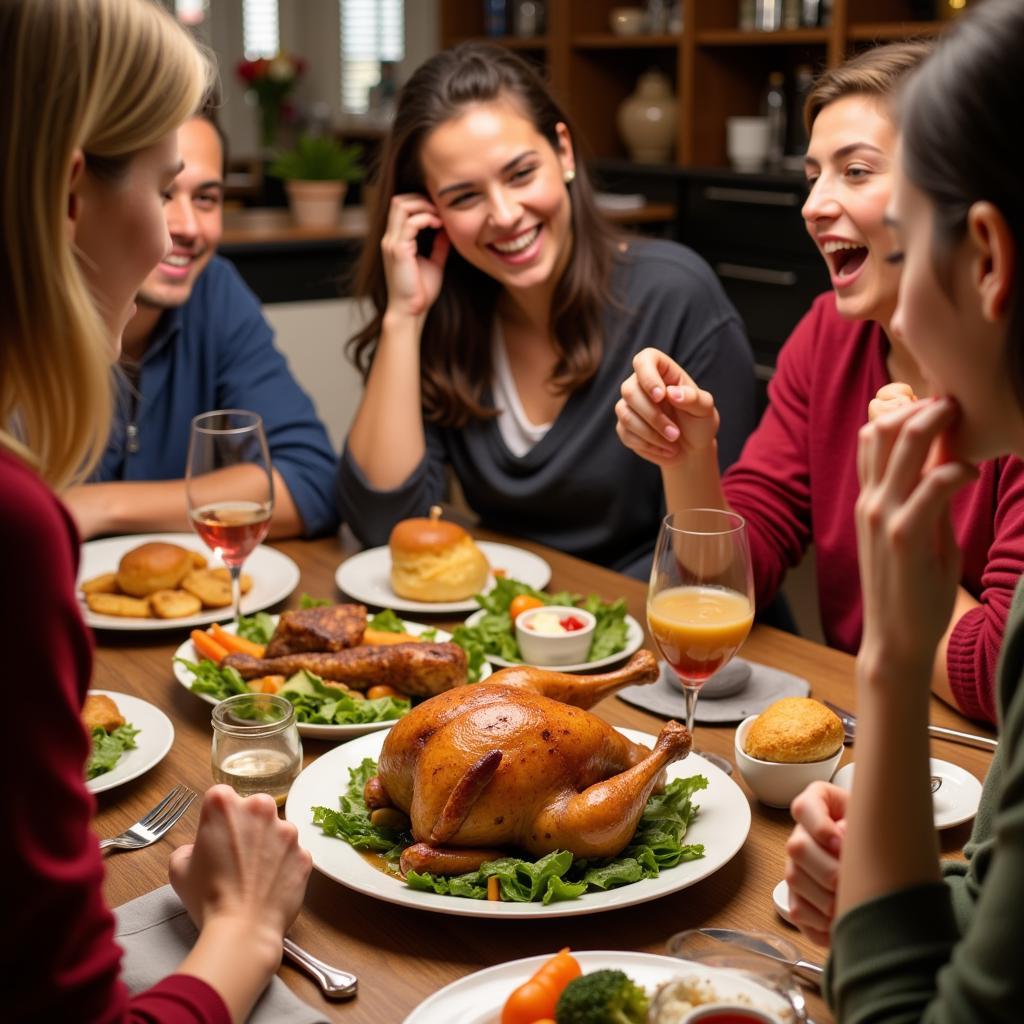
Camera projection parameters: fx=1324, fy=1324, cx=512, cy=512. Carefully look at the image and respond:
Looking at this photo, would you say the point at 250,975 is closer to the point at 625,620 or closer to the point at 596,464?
the point at 625,620

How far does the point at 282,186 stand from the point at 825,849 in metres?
7.42

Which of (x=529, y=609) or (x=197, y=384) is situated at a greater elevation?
(x=197, y=384)

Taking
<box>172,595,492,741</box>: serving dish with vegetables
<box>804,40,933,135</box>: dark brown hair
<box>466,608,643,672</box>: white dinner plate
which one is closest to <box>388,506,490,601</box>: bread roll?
<box>172,595,492,741</box>: serving dish with vegetables

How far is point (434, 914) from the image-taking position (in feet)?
3.76

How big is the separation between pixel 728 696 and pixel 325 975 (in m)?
0.69

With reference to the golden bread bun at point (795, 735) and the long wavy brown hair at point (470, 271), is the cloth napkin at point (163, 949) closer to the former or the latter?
the golden bread bun at point (795, 735)

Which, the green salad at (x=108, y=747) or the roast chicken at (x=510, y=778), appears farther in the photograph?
the green salad at (x=108, y=747)

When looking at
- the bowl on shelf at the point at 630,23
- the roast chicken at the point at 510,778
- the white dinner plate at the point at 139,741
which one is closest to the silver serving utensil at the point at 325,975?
the roast chicken at the point at 510,778

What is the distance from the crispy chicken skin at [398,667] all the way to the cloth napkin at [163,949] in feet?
1.42

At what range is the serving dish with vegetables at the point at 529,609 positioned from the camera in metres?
1.71

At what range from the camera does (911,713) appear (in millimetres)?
858

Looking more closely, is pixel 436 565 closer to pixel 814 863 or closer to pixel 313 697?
pixel 313 697

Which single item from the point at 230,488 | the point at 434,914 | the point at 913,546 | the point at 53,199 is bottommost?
the point at 434,914

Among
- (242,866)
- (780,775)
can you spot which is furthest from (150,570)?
(780,775)
